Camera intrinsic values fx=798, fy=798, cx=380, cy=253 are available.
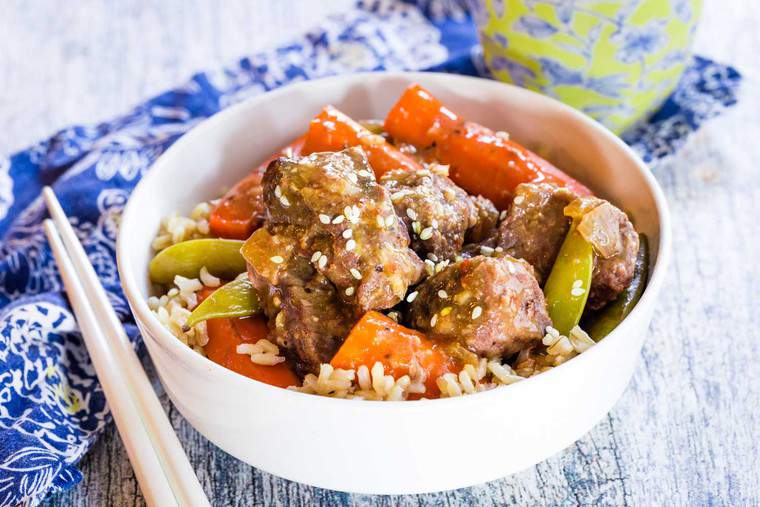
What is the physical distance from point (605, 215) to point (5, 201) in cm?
261

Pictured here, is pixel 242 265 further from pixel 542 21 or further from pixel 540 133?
pixel 542 21

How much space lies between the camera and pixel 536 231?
241 centimetres

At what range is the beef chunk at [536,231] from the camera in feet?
7.92

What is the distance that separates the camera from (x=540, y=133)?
2969 millimetres

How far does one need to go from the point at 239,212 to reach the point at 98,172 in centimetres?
97

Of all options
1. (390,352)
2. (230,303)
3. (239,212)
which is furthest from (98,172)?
(390,352)

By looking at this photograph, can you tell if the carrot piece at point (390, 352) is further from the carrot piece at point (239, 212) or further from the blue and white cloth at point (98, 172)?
the blue and white cloth at point (98, 172)

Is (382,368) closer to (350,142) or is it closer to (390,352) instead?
(390,352)

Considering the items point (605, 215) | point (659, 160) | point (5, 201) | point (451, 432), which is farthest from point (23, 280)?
point (659, 160)

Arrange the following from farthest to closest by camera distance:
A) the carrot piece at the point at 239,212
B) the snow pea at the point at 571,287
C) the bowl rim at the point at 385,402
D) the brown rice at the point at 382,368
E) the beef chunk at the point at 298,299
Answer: the carrot piece at the point at 239,212
the snow pea at the point at 571,287
the beef chunk at the point at 298,299
the brown rice at the point at 382,368
the bowl rim at the point at 385,402

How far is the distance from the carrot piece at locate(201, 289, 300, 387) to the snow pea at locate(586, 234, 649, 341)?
0.89 metres

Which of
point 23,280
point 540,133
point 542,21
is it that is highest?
point 542,21

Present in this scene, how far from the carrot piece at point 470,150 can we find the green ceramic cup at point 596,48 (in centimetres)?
63

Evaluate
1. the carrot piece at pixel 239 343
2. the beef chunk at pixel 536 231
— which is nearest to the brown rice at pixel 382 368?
the carrot piece at pixel 239 343
